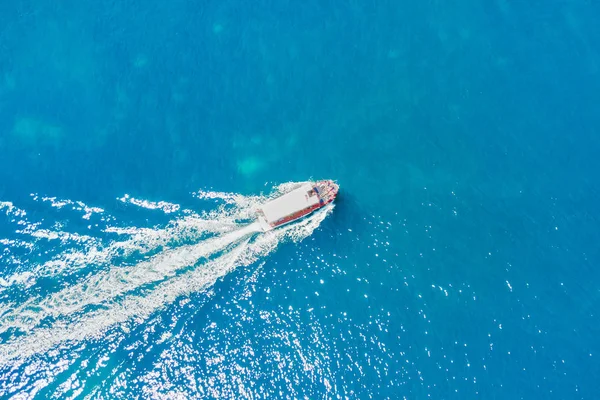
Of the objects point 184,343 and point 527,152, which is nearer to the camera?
point 184,343

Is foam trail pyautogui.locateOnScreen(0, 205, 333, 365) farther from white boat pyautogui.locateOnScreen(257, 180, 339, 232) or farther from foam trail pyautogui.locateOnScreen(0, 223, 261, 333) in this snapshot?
white boat pyautogui.locateOnScreen(257, 180, 339, 232)

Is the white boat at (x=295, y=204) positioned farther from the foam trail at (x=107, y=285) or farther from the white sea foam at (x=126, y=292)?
the foam trail at (x=107, y=285)

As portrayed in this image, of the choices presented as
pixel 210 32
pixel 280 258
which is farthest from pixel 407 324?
pixel 210 32

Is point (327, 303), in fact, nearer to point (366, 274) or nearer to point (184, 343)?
point (366, 274)

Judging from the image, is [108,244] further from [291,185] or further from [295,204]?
[291,185]

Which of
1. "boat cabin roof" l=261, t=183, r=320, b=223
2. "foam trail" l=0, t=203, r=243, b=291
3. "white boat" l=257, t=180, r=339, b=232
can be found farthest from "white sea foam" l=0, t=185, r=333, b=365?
"boat cabin roof" l=261, t=183, r=320, b=223

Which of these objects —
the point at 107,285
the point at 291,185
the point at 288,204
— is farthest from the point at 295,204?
the point at 107,285
